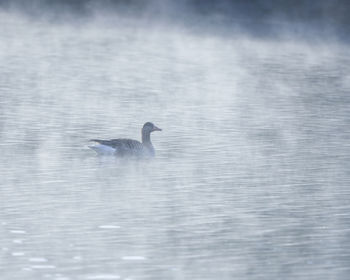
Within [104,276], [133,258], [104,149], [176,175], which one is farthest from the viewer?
[104,149]

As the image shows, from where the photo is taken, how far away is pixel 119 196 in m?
12.5

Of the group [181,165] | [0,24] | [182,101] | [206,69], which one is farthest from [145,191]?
[0,24]

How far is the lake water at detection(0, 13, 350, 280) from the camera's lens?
32.3 feet

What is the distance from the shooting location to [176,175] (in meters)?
13.9

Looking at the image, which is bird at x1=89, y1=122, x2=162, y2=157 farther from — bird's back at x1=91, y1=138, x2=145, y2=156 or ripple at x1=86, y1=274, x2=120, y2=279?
ripple at x1=86, y1=274, x2=120, y2=279

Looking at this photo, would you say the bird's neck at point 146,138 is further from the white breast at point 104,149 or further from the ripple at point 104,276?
the ripple at point 104,276

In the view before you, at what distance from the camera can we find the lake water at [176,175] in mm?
9844

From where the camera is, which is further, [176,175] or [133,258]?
[176,175]

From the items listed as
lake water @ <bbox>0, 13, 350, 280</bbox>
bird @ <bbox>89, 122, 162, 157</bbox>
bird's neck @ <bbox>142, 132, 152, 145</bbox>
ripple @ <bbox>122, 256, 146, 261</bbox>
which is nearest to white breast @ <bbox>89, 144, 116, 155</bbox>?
bird @ <bbox>89, 122, 162, 157</bbox>

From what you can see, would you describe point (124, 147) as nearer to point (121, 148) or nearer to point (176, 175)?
point (121, 148)

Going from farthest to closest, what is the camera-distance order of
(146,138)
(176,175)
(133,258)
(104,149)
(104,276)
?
(146,138) → (104,149) → (176,175) → (133,258) → (104,276)

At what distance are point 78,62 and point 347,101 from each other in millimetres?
9939

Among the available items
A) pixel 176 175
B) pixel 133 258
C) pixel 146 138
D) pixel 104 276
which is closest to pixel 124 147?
pixel 146 138

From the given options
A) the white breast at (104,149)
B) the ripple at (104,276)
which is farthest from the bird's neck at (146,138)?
the ripple at (104,276)
